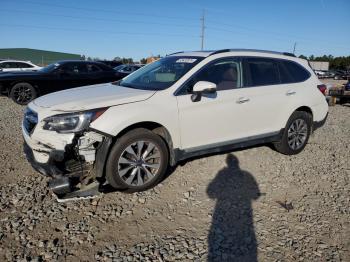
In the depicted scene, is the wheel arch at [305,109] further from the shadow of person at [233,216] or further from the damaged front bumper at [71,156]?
the damaged front bumper at [71,156]

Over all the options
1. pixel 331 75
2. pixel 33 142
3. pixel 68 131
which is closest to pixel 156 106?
pixel 68 131

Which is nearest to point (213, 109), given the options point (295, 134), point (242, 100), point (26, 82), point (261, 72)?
point (242, 100)

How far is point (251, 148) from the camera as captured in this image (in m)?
6.03

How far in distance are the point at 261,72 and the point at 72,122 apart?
124 inches

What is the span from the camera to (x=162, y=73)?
4.86 meters

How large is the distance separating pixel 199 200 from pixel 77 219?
1.50m

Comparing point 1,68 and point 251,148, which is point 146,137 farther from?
point 1,68

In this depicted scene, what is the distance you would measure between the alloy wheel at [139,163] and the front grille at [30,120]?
3.72 ft

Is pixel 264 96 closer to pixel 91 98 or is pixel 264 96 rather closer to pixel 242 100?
pixel 242 100

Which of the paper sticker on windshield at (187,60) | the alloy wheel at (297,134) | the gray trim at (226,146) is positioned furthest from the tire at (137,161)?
the alloy wheel at (297,134)

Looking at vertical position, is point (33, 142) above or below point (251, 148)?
above

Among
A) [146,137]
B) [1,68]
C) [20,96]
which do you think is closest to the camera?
[146,137]

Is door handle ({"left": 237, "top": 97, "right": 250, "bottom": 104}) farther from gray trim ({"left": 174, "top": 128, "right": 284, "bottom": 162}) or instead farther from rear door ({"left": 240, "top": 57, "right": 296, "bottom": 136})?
gray trim ({"left": 174, "top": 128, "right": 284, "bottom": 162})

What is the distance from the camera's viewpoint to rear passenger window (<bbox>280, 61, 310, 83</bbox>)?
18.0 ft
